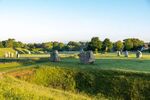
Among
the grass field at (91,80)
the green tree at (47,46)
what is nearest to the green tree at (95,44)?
the green tree at (47,46)

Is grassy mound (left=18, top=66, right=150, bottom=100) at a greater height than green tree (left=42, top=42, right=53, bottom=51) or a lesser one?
lesser

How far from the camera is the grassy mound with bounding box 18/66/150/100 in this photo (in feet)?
86.0

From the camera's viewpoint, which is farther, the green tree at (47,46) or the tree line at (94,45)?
the green tree at (47,46)

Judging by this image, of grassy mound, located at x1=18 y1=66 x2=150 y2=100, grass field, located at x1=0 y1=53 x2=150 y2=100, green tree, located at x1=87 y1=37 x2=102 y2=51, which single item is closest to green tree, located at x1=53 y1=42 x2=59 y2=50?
green tree, located at x1=87 y1=37 x2=102 y2=51

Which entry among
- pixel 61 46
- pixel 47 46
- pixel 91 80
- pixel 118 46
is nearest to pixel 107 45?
pixel 118 46

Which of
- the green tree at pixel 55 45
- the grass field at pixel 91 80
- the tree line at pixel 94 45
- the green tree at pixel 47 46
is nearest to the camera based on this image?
the grass field at pixel 91 80

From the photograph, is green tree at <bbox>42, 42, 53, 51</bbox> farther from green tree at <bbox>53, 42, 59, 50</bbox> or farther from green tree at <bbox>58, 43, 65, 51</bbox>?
green tree at <bbox>58, 43, 65, 51</bbox>

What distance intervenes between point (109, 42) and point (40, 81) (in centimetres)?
6365

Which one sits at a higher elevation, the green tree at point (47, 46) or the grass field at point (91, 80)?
the green tree at point (47, 46)

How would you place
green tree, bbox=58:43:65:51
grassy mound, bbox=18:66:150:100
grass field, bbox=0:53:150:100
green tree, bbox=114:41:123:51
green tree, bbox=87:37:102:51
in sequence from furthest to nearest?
green tree, bbox=58:43:65:51
green tree, bbox=114:41:123:51
green tree, bbox=87:37:102:51
grassy mound, bbox=18:66:150:100
grass field, bbox=0:53:150:100

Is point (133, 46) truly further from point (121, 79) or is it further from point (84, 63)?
point (121, 79)

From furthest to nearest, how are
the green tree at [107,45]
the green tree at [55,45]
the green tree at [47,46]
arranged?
the green tree at [47,46], the green tree at [55,45], the green tree at [107,45]

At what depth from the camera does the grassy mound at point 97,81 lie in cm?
2622

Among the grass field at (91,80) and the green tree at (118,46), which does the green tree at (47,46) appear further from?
the grass field at (91,80)
